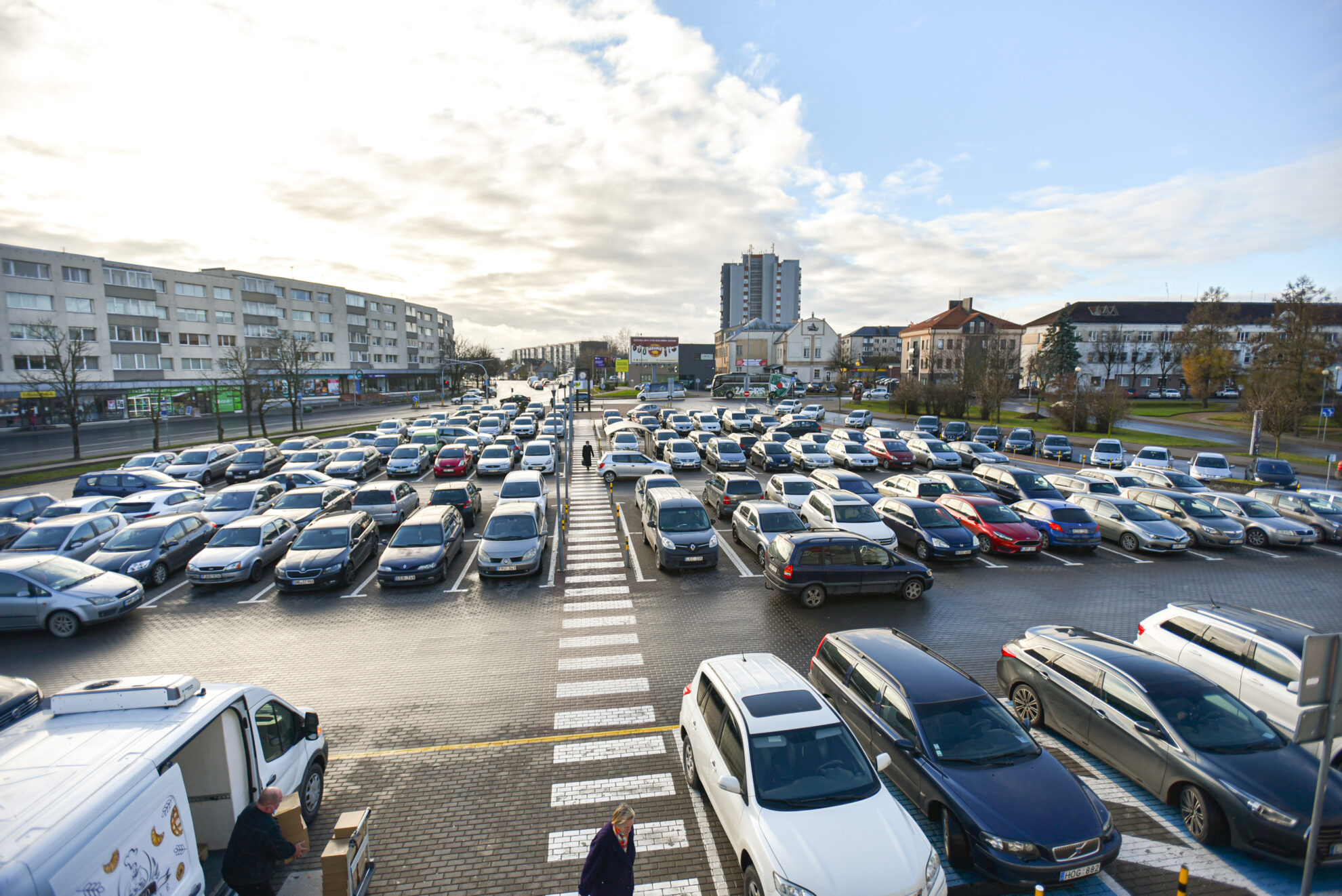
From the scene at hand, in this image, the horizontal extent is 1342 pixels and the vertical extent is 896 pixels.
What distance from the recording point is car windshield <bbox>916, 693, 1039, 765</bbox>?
6.75 meters

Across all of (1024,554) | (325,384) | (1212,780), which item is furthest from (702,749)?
(325,384)

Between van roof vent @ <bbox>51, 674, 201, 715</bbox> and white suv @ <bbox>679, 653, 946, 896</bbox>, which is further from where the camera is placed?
white suv @ <bbox>679, 653, 946, 896</bbox>

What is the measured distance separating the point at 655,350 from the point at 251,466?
80.5m

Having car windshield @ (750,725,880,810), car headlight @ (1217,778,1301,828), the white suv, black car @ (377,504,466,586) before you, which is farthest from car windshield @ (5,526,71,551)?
car headlight @ (1217,778,1301,828)

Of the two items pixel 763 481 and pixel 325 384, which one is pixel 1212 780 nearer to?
pixel 763 481

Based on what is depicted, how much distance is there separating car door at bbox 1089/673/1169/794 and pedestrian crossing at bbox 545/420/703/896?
204 inches

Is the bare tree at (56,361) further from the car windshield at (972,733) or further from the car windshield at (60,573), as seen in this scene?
the car windshield at (972,733)

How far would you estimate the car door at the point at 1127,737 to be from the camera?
7156 mm

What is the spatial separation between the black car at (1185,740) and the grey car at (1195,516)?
14.1 m

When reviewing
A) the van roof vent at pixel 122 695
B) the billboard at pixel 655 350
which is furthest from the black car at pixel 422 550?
the billboard at pixel 655 350

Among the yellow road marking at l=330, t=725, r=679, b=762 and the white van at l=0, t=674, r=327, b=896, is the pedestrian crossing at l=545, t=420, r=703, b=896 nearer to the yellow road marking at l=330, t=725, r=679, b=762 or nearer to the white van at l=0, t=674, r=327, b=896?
the yellow road marking at l=330, t=725, r=679, b=762

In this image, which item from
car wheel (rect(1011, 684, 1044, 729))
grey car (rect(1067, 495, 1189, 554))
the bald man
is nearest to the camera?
the bald man

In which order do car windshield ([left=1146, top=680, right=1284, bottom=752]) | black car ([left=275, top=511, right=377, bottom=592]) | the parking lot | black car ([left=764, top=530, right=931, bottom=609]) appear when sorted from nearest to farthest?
the parking lot < car windshield ([left=1146, top=680, right=1284, bottom=752]) < black car ([left=764, top=530, right=931, bottom=609]) < black car ([left=275, top=511, right=377, bottom=592])

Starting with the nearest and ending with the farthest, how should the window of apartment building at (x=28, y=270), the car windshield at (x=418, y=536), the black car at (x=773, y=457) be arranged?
the car windshield at (x=418, y=536)
the black car at (x=773, y=457)
the window of apartment building at (x=28, y=270)
